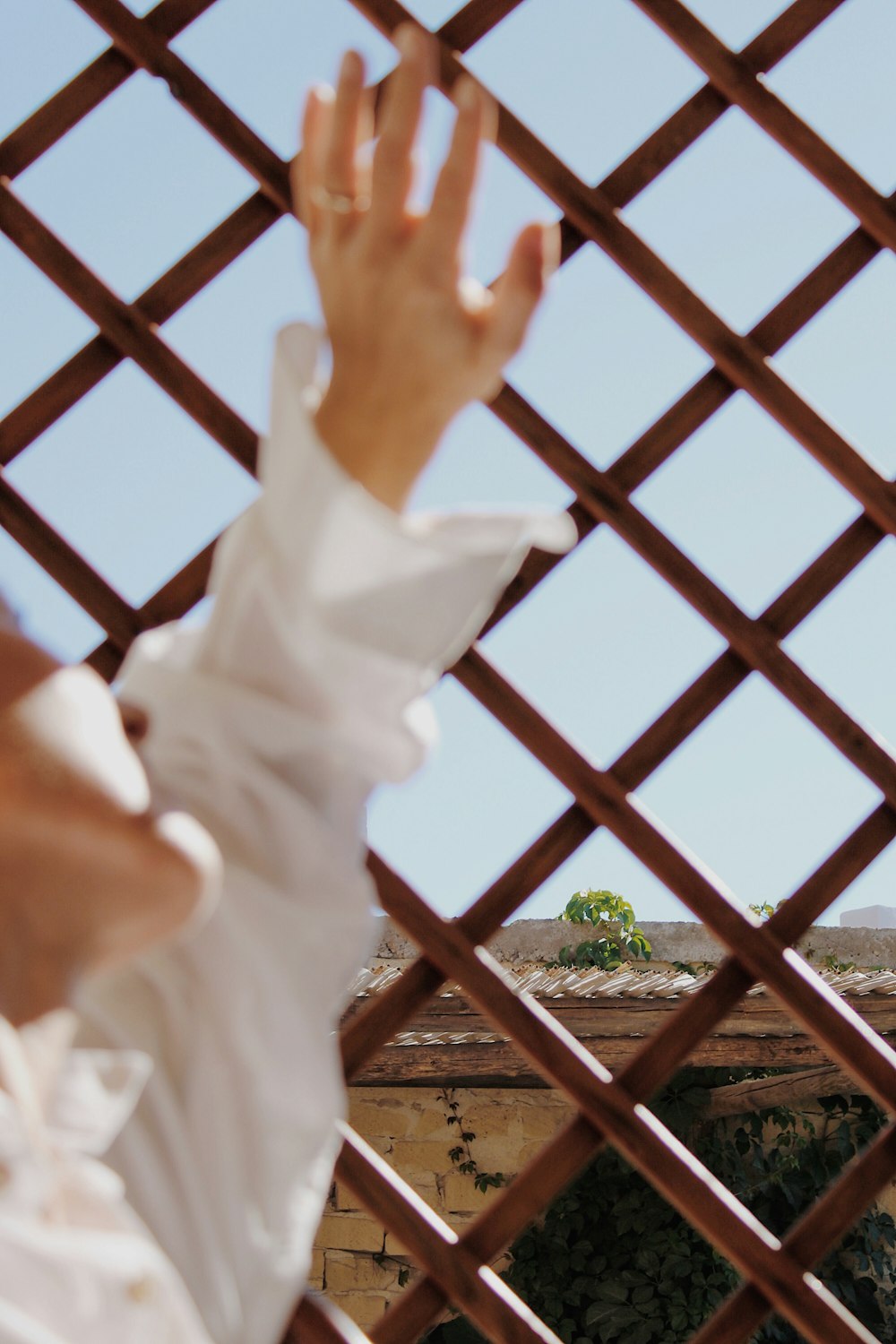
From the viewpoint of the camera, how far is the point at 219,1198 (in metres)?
0.44

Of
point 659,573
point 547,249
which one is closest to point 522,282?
point 547,249

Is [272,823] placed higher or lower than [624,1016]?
higher

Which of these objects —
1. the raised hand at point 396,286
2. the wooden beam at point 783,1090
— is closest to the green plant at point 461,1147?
the wooden beam at point 783,1090

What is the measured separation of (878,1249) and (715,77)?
8.22 ft

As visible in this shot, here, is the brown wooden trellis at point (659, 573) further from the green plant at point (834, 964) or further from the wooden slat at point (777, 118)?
the green plant at point (834, 964)

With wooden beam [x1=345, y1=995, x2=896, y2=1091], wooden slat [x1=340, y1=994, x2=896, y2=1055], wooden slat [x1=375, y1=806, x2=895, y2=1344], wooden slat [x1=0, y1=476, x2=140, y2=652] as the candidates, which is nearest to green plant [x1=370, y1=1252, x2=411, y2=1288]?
wooden beam [x1=345, y1=995, x2=896, y2=1091]

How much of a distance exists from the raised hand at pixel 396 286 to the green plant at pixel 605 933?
2.66 m

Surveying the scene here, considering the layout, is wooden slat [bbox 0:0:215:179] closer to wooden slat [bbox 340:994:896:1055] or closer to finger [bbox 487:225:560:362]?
finger [bbox 487:225:560:362]

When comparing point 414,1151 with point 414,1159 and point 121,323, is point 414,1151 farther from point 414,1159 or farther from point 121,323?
point 121,323

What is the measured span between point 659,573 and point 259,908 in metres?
0.70

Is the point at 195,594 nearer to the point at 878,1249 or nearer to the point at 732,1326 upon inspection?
the point at 732,1326

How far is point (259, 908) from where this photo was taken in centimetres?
46

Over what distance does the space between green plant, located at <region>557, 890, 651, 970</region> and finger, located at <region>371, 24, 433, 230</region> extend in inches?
106

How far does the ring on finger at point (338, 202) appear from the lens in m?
0.38
